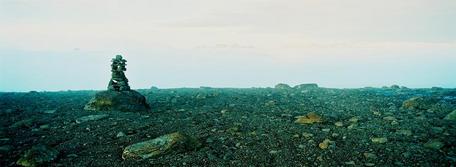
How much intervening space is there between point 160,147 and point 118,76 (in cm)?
1299

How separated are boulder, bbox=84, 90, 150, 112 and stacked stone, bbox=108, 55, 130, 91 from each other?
4.02ft

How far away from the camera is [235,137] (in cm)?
1422

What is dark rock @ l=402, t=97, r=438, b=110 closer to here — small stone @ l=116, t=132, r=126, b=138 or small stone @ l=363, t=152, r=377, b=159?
small stone @ l=363, t=152, r=377, b=159

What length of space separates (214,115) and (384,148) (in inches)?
355

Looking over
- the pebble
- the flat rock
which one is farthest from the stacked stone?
the pebble

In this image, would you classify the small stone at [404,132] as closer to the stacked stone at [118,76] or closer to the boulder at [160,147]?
the boulder at [160,147]

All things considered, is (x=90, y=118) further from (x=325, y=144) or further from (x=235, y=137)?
(x=325, y=144)

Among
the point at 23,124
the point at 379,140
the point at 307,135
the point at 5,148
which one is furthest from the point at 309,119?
the point at 23,124

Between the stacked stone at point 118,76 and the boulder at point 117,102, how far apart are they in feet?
4.02

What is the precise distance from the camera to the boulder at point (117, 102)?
69.7 ft

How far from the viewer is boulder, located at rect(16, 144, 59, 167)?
11.4 meters

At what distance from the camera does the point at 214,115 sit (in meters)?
19.3

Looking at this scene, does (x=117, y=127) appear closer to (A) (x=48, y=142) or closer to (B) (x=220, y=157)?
(A) (x=48, y=142)

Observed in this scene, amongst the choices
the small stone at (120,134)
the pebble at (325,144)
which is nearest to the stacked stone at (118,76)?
the small stone at (120,134)
